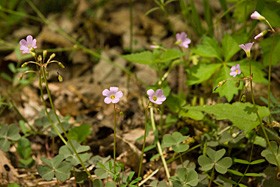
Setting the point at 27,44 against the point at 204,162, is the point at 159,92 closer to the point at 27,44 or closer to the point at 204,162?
the point at 204,162

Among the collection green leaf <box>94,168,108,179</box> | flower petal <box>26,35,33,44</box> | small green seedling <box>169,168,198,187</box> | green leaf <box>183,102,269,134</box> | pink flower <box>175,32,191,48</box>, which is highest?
flower petal <box>26,35,33,44</box>

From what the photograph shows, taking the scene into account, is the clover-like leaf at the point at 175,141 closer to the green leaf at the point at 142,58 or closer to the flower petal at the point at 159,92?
the flower petal at the point at 159,92

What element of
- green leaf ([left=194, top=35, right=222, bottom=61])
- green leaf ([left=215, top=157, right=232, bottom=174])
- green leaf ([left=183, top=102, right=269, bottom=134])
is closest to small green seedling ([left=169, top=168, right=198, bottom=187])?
green leaf ([left=215, top=157, right=232, bottom=174])

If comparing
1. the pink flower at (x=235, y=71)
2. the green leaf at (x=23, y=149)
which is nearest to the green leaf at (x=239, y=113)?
the pink flower at (x=235, y=71)

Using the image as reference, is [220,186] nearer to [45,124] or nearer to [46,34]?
[45,124]

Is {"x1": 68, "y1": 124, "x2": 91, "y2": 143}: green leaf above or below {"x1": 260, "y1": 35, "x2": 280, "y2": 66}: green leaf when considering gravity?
below

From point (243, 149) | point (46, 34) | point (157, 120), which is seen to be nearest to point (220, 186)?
point (243, 149)

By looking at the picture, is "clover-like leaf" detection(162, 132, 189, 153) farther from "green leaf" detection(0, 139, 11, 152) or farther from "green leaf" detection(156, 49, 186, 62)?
"green leaf" detection(0, 139, 11, 152)
